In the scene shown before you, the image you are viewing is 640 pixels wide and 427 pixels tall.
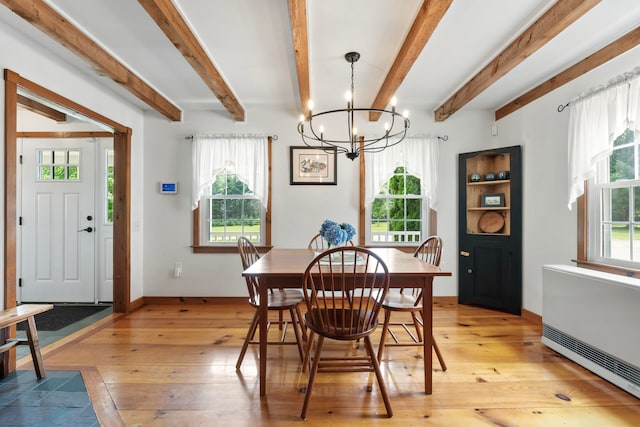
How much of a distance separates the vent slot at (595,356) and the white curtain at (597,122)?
1.15 metres

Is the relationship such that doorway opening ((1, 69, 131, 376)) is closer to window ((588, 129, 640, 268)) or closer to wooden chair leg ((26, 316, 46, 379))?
wooden chair leg ((26, 316, 46, 379))

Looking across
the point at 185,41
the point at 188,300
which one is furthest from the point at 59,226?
the point at 185,41

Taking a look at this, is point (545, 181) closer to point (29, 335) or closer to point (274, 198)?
point (274, 198)

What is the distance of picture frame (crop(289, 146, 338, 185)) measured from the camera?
3.88 metres

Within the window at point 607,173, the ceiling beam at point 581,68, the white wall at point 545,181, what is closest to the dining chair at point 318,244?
the white wall at point 545,181

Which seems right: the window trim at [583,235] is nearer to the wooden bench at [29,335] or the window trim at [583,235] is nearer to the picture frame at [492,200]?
the picture frame at [492,200]

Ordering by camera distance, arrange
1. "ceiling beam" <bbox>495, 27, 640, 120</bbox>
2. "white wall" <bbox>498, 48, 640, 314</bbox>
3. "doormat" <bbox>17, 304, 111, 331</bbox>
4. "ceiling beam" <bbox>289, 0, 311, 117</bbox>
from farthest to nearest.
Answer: "doormat" <bbox>17, 304, 111, 331</bbox>, "white wall" <bbox>498, 48, 640, 314</bbox>, "ceiling beam" <bbox>495, 27, 640, 120</bbox>, "ceiling beam" <bbox>289, 0, 311, 117</bbox>

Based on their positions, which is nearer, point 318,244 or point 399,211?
point 318,244

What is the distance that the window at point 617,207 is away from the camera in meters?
2.33

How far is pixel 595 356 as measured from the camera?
216 cm

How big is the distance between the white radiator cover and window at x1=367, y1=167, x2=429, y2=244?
1543 mm

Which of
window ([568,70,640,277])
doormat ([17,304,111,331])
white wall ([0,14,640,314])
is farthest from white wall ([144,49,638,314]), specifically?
window ([568,70,640,277])

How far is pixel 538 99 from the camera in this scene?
3.16 meters

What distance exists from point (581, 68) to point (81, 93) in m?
4.43
